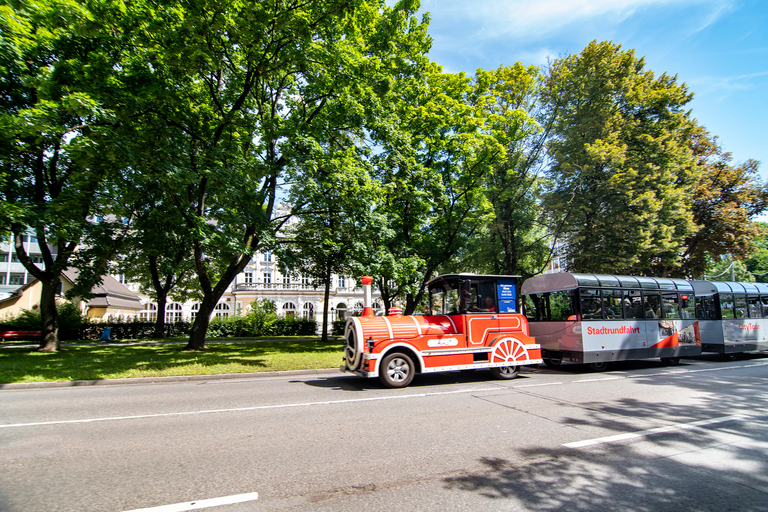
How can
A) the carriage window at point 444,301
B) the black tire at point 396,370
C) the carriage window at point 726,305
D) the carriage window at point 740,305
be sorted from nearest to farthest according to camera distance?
the black tire at point 396,370, the carriage window at point 444,301, the carriage window at point 726,305, the carriage window at point 740,305

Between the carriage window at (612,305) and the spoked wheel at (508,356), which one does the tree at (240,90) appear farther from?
the carriage window at (612,305)

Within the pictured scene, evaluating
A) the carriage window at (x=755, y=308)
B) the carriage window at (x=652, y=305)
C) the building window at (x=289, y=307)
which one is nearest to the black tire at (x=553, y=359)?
the carriage window at (x=652, y=305)

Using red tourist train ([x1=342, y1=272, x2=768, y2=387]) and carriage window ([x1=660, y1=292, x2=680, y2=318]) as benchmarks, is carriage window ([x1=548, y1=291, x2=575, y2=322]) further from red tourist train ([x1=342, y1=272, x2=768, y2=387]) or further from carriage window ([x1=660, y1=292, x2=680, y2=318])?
carriage window ([x1=660, y1=292, x2=680, y2=318])

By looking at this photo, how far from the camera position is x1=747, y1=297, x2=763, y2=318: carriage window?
16391 mm

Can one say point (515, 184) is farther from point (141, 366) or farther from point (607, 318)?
point (141, 366)

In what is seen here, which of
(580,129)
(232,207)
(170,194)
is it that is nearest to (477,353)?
(232,207)

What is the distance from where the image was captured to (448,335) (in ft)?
31.6

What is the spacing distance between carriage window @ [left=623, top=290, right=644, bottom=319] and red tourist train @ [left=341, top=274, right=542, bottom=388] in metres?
4.69

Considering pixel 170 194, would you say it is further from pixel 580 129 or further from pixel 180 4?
pixel 580 129

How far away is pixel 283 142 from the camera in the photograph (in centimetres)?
1579

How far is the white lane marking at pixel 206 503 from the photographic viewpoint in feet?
10.7

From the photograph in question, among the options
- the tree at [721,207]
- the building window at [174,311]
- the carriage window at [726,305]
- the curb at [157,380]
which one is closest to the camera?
the curb at [157,380]

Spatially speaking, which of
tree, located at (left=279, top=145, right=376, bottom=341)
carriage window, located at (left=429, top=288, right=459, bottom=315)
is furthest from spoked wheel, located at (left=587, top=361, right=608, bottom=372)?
tree, located at (left=279, top=145, right=376, bottom=341)

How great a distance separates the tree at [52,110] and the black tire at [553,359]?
15.3 m
